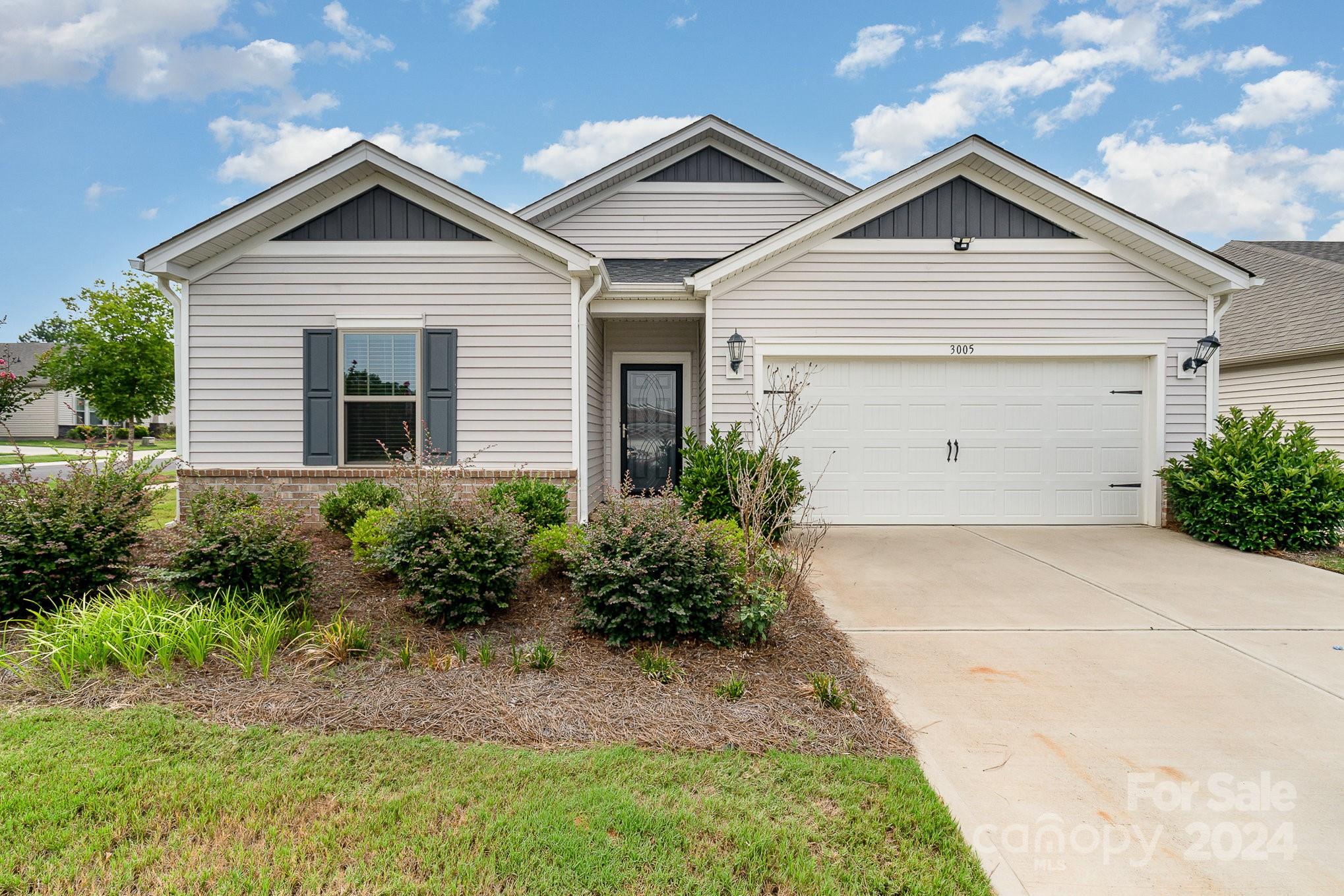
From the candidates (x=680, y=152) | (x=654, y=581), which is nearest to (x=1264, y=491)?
(x=654, y=581)

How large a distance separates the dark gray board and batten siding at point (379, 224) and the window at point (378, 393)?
117cm

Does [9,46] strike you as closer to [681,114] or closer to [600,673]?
[681,114]

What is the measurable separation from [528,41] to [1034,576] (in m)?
12.3

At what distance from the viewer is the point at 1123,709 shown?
3324mm

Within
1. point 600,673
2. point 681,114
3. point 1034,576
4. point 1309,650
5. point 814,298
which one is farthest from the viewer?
point 681,114

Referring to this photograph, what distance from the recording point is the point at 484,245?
7660 mm

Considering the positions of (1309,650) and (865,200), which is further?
(865,200)

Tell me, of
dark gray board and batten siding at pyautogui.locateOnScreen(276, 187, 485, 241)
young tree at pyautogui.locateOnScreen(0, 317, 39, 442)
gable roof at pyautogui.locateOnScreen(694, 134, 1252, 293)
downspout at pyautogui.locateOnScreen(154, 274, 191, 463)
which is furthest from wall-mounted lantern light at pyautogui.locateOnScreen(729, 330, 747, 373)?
young tree at pyautogui.locateOnScreen(0, 317, 39, 442)

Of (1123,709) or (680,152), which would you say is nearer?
(1123,709)

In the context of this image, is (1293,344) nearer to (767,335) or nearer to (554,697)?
(767,335)

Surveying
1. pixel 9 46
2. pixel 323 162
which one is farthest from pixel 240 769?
pixel 9 46

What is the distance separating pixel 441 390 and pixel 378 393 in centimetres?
79

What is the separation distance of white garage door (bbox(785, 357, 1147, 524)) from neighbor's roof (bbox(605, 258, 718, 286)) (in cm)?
195

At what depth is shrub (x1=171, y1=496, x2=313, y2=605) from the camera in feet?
13.7
